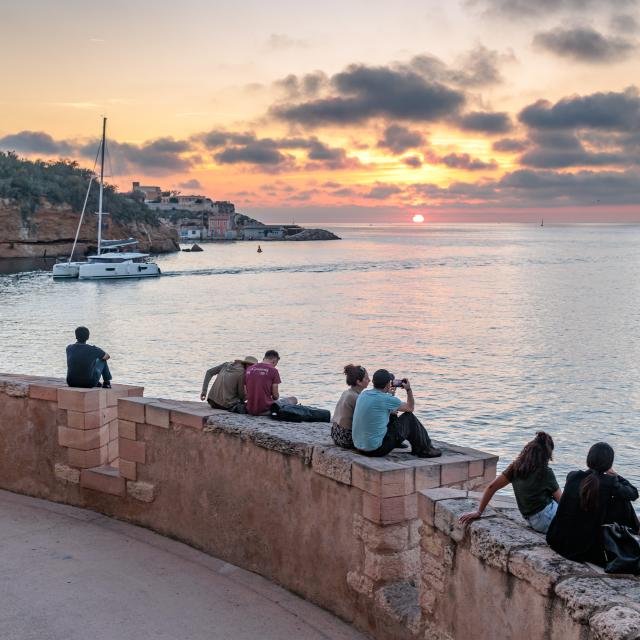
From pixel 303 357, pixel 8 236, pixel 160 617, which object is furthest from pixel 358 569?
pixel 8 236

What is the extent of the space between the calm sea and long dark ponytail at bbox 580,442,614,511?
17.2m

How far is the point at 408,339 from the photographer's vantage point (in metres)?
45.3

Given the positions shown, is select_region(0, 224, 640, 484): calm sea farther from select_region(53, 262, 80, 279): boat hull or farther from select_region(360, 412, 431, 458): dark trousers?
select_region(360, 412, 431, 458): dark trousers

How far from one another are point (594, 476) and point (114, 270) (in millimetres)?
84223

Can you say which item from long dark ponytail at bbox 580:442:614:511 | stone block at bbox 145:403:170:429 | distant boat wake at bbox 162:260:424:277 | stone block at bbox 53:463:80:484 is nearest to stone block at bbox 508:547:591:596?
long dark ponytail at bbox 580:442:614:511

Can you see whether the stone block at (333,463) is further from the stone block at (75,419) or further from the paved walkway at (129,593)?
the stone block at (75,419)

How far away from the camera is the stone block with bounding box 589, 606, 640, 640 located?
145 inches

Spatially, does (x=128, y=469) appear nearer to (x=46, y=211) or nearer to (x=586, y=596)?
(x=586, y=596)

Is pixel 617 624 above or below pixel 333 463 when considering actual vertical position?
below

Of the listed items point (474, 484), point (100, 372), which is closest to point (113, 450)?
point (100, 372)

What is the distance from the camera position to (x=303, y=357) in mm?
39062

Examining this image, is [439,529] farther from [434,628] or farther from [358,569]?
[358,569]

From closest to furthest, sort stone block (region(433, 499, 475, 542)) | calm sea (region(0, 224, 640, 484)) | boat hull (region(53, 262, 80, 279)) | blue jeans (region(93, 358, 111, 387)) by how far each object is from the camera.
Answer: stone block (region(433, 499, 475, 542)), blue jeans (region(93, 358, 111, 387)), calm sea (region(0, 224, 640, 484)), boat hull (region(53, 262, 80, 279))

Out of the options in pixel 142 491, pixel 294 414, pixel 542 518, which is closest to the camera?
pixel 542 518
